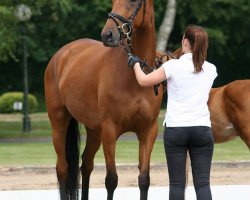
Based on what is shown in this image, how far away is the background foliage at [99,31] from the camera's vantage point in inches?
1544

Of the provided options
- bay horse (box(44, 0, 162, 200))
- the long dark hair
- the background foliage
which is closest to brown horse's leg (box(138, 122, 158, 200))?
bay horse (box(44, 0, 162, 200))

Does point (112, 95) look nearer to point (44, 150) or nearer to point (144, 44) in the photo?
point (144, 44)

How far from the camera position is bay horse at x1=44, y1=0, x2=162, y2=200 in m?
8.43

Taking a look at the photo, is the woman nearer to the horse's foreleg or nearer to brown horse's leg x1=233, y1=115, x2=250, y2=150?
the horse's foreleg

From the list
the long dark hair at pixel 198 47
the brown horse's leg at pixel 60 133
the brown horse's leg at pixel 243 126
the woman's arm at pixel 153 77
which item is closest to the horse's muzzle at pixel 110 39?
the woman's arm at pixel 153 77

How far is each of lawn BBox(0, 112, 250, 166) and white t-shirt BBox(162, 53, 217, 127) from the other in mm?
8864

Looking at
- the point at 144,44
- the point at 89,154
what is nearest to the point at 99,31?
the point at 89,154

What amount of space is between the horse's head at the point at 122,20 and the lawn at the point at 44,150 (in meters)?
8.00

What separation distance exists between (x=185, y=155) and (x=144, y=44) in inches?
66.5

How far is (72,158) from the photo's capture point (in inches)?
413

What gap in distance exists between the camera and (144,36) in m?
8.78

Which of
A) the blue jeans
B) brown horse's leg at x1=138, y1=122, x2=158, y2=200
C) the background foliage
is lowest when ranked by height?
the background foliage

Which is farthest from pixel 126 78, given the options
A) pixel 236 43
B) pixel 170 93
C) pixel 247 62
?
pixel 247 62

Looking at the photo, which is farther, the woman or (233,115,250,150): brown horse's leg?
(233,115,250,150): brown horse's leg
